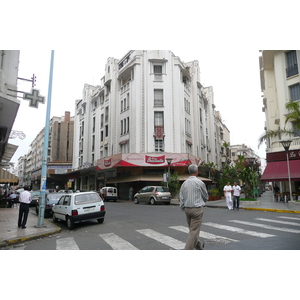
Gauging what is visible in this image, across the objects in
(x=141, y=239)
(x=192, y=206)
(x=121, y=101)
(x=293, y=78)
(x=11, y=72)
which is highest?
(x=121, y=101)

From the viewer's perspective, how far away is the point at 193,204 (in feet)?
18.1

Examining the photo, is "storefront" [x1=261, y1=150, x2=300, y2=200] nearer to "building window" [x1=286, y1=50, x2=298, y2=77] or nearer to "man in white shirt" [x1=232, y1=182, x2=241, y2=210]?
"man in white shirt" [x1=232, y1=182, x2=241, y2=210]

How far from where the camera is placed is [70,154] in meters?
70.6

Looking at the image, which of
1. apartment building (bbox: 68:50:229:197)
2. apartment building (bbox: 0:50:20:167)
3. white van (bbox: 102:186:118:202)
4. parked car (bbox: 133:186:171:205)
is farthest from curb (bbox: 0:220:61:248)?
white van (bbox: 102:186:118:202)

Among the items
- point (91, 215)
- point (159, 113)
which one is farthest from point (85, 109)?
point (91, 215)

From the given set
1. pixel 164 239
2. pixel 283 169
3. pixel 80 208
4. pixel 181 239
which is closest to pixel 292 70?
pixel 283 169

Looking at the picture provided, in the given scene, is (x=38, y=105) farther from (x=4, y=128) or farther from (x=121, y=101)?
(x=121, y=101)

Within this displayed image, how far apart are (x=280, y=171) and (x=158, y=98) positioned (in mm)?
18457

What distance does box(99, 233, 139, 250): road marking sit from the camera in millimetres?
6904

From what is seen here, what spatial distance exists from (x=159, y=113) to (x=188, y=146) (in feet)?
20.1

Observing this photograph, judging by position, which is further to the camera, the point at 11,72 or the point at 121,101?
the point at 121,101

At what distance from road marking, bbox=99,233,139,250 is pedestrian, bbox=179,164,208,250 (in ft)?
6.22

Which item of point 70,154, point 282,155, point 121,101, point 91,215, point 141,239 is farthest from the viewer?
point 70,154

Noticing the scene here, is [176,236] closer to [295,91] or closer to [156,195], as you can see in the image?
[156,195]
